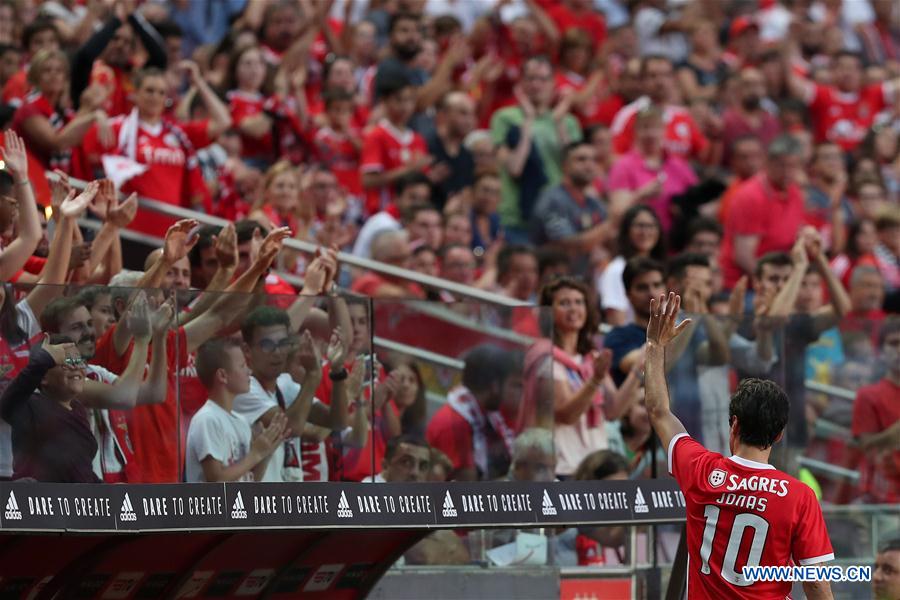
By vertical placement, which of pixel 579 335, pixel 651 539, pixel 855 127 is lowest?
pixel 855 127

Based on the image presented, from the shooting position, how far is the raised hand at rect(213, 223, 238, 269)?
9.62 m

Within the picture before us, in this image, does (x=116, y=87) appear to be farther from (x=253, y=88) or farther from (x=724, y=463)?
(x=724, y=463)

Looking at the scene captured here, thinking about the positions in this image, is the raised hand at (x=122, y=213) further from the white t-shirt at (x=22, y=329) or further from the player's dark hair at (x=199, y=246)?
the white t-shirt at (x=22, y=329)

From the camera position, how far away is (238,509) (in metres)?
8.23

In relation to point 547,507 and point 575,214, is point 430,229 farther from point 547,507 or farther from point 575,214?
point 547,507

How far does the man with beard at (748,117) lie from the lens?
18.6 metres

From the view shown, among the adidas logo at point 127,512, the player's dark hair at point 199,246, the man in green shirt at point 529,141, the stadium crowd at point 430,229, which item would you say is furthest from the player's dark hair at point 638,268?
the adidas logo at point 127,512

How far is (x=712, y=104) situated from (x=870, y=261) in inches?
172

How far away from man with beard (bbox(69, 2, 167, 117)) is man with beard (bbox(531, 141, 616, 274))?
11.4 ft

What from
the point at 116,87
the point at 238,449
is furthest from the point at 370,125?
the point at 238,449

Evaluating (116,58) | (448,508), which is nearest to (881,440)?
(448,508)

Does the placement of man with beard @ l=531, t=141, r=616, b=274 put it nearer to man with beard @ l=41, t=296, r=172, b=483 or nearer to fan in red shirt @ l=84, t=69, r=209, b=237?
fan in red shirt @ l=84, t=69, r=209, b=237

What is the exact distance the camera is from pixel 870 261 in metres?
15.2

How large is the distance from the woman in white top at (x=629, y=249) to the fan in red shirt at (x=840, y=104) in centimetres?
726
